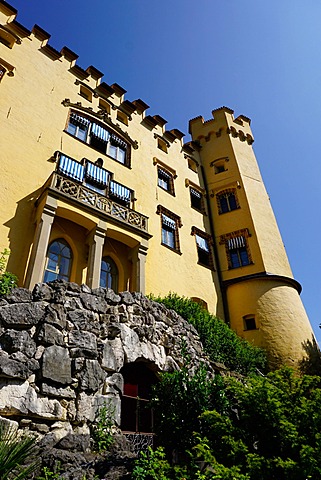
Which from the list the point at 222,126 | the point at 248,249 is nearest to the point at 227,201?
the point at 248,249

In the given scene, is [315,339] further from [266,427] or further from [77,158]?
[77,158]

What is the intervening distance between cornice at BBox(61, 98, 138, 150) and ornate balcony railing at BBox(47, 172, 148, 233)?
240 inches

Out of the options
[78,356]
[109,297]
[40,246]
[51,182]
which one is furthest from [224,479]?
[51,182]

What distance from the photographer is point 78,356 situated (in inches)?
314

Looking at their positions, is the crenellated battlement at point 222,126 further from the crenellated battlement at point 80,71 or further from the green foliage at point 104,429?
the green foliage at point 104,429

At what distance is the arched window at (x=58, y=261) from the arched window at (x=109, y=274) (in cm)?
167

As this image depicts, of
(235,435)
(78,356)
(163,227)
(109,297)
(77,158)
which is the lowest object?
(235,435)

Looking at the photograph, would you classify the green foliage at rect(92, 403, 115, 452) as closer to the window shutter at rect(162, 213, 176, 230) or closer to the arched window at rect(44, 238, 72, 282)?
the arched window at rect(44, 238, 72, 282)

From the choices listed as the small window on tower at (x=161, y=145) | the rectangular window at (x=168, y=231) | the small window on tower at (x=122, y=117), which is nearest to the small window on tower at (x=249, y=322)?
the rectangular window at (x=168, y=231)

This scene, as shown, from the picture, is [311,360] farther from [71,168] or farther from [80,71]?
[80,71]

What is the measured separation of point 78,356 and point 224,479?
4232mm

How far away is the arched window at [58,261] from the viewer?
42.0 ft

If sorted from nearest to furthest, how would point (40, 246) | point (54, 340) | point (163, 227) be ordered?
1. point (54, 340)
2. point (40, 246)
3. point (163, 227)

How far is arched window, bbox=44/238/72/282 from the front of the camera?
42.0 ft
